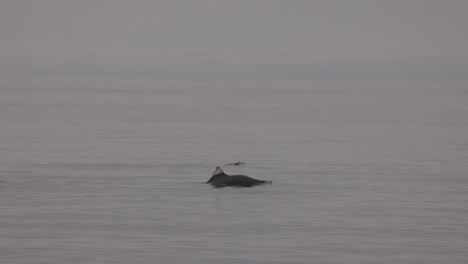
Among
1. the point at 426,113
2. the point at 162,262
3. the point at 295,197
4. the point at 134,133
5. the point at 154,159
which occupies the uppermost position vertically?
the point at 426,113

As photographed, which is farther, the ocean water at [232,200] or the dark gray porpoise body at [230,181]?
the dark gray porpoise body at [230,181]

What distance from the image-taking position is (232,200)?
3212 centimetres

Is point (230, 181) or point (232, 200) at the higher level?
point (230, 181)

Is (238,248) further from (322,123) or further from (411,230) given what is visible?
(322,123)

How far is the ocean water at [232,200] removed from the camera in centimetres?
2472

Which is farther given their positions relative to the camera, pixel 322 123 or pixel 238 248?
pixel 322 123

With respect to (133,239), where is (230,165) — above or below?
above

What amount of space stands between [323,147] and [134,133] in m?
14.9

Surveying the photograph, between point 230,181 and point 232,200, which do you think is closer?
point 232,200

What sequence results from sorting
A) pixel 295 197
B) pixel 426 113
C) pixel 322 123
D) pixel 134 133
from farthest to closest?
1. pixel 426 113
2. pixel 322 123
3. pixel 134 133
4. pixel 295 197

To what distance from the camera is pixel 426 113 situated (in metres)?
94.8

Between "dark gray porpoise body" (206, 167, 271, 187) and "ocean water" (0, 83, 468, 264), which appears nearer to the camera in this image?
"ocean water" (0, 83, 468, 264)

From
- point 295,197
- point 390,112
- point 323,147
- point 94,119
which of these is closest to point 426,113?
point 390,112

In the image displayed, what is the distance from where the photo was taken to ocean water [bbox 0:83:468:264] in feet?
81.1
